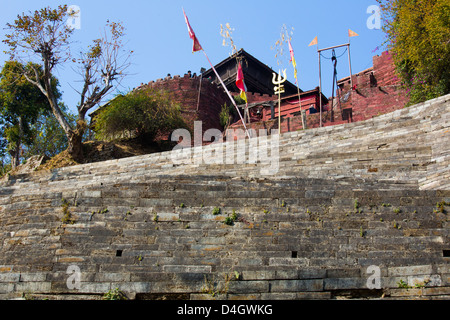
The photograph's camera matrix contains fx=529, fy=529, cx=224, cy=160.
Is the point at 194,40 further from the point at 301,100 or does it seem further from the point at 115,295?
the point at 115,295

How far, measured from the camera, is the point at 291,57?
1944cm

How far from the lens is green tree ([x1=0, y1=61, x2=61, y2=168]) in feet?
70.3

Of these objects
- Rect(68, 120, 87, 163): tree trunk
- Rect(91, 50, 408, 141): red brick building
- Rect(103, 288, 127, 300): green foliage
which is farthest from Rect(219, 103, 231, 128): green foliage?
Rect(103, 288, 127, 300): green foliage

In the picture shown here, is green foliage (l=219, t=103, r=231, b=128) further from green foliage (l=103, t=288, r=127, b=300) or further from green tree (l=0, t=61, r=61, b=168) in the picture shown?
green foliage (l=103, t=288, r=127, b=300)

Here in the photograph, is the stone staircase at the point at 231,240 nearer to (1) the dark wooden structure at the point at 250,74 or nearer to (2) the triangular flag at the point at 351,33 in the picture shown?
(2) the triangular flag at the point at 351,33

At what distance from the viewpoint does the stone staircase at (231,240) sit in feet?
20.0

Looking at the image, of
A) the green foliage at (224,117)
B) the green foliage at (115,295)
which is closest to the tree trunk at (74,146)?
the green foliage at (224,117)

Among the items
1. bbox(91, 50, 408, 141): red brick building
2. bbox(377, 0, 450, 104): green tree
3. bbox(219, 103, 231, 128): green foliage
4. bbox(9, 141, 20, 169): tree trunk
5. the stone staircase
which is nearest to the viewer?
the stone staircase

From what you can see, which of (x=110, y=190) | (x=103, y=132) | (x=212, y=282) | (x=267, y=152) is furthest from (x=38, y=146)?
(x=212, y=282)

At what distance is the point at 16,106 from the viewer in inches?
874

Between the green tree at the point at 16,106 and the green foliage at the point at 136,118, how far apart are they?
367cm

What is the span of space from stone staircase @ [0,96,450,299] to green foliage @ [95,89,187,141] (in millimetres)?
11556

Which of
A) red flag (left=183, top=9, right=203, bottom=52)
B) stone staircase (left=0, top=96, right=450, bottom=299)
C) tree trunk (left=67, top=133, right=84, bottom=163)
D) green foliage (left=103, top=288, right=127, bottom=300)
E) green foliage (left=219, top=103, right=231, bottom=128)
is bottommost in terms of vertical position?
green foliage (left=103, top=288, right=127, bottom=300)
